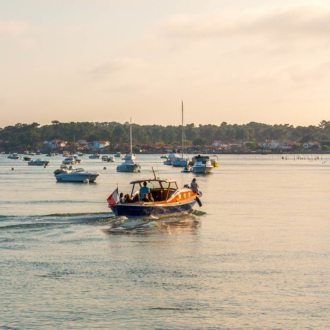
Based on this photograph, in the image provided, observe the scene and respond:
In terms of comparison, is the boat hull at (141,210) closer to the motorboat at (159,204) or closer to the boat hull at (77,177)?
the motorboat at (159,204)

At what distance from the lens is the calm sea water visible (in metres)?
18.2

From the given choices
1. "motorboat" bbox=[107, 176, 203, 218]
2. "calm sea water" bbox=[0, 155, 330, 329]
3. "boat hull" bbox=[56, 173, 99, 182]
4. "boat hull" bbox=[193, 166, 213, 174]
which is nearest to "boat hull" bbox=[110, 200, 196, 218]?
"motorboat" bbox=[107, 176, 203, 218]

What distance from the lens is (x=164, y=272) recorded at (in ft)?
78.6

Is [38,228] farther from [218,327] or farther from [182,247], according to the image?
[218,327]

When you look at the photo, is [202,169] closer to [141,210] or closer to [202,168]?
[202,168]

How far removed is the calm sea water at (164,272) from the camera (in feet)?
59.8

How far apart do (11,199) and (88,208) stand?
1300cm

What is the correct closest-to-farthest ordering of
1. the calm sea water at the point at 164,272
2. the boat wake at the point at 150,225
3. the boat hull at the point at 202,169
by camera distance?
1. the calm sea water at the point at 164,272
2. the boat wake at the point at 150,225
3. the boat hull at the point at 202,169

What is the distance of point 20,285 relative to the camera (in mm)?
21766

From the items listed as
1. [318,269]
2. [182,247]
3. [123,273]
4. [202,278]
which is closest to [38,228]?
[182,247]

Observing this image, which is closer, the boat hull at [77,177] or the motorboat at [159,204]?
the motorboat at [159,204]

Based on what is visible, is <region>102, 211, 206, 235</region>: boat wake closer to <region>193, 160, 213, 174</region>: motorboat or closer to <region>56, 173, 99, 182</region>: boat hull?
<region>56, 173, 99, 182</region>: boat hull

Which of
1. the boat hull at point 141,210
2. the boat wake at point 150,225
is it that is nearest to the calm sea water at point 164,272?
the boat wake at point 150,225

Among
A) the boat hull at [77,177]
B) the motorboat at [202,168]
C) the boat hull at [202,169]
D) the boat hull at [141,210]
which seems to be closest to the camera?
the boat hull at [141,210]
